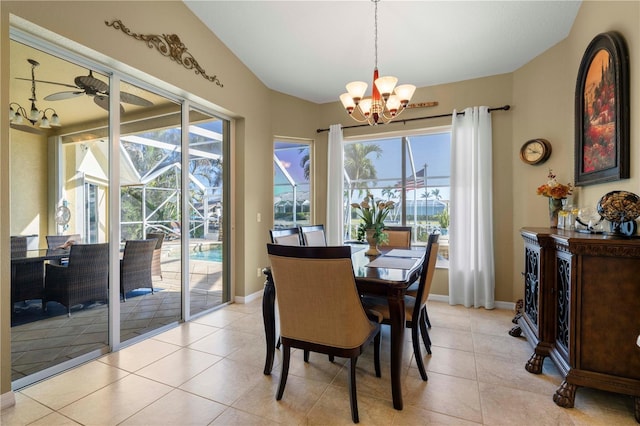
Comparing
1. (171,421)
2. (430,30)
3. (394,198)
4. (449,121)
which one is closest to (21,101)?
(171,421)

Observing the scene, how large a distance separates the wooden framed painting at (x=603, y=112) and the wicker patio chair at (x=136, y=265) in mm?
3922

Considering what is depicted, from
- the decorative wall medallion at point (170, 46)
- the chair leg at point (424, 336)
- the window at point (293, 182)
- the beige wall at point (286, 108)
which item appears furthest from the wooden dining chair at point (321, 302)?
the window at point (293, 182)

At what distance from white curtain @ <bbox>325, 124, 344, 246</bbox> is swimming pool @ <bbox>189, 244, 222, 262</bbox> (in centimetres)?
154

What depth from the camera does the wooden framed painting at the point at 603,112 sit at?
1.94 metres

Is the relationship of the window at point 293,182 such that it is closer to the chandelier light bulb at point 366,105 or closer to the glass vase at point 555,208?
the chandelier light bulb at point 366,105

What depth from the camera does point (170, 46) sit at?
9.12ft

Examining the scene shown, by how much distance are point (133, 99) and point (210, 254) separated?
6.06 ft

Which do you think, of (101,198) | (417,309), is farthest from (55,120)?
(417,309)

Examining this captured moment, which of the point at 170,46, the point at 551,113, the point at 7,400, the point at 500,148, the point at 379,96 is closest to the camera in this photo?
the point at 7,400

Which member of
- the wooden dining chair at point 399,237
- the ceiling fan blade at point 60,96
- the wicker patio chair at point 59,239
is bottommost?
the wooden dining chair at point 399,237

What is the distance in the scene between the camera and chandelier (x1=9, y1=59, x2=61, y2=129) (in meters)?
1.92

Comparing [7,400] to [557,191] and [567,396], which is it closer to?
[567,396]

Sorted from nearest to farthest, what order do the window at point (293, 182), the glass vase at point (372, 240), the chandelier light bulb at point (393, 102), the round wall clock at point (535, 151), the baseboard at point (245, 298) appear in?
the chandelier light bulb at point (393, 102) < the glass vase at point (372, 240) < the round wall clock at point (535, 151) < the baseboard at point (245, 298) < the window at point (293, 182)

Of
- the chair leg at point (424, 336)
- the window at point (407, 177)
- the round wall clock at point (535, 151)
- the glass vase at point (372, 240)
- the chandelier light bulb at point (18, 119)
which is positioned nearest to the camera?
the chandelier light bulb at point (18, 119)
